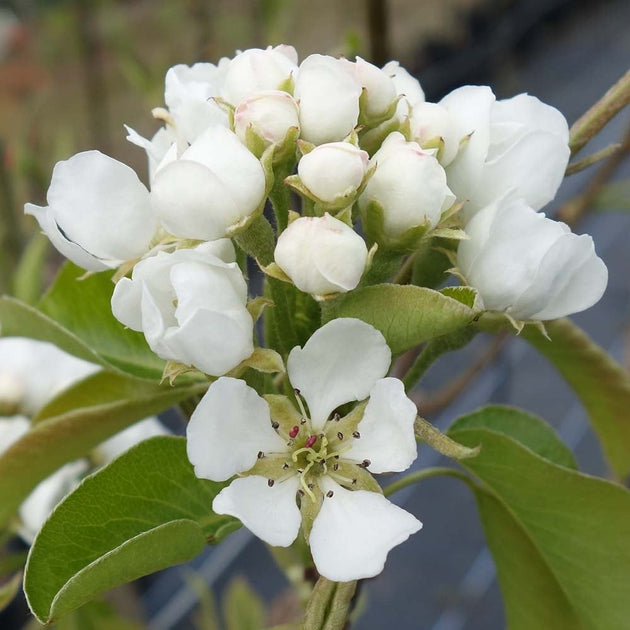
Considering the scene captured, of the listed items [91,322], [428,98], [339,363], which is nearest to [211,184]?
[339,363]

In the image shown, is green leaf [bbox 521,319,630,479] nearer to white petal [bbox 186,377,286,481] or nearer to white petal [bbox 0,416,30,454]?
white petal [bbox 186,377,286,481]

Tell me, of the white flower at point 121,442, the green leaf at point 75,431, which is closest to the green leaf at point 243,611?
the white flower at point 121,442

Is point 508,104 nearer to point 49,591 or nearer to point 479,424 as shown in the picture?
point 479,424

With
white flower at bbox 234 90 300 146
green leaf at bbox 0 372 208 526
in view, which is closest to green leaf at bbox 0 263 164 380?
green leaf at bbox 0 372 208 526

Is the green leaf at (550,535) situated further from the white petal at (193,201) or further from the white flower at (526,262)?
the white petal at (193,201)

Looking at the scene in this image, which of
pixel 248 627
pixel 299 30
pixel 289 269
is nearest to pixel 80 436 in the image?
pixel 289 269

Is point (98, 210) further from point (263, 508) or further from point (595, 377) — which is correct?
point (595, 377)
